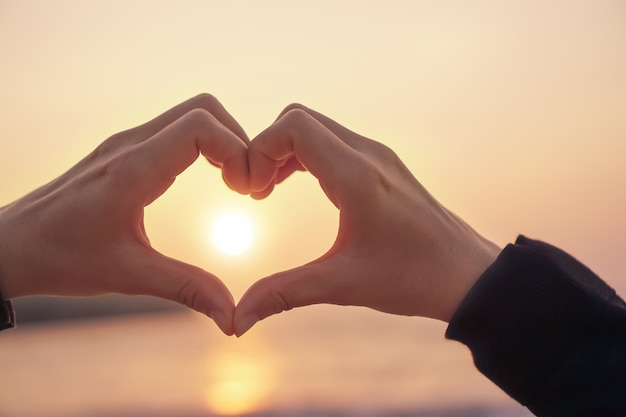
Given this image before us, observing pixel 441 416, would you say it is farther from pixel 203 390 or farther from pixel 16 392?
pixel 16 392

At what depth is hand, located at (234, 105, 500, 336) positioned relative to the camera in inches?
81.8

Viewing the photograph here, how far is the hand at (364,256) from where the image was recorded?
81.8 inches

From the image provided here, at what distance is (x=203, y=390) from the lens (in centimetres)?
1216

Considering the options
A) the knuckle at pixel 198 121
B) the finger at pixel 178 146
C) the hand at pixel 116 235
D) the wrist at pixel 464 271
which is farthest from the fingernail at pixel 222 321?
the wrist at pixel 464 271

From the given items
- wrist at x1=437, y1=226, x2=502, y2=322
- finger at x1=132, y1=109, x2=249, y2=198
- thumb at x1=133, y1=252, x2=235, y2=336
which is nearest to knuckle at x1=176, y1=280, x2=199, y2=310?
thumb at x1=133, y1=252, x2=235, y2=336

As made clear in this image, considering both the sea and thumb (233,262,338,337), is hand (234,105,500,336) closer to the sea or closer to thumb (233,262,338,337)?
thumb (233,262,338,337)

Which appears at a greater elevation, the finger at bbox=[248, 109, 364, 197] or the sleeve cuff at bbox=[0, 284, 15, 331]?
the finger at bbox=[248, 109, 364, 197]

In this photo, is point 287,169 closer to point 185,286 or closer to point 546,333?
point 185,286

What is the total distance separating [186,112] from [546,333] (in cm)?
156

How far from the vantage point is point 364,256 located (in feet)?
6.91

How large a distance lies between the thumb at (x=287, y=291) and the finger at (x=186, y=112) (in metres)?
0.66

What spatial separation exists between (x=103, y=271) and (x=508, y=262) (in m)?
1.38

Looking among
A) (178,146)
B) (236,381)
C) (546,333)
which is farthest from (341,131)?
(236,381)

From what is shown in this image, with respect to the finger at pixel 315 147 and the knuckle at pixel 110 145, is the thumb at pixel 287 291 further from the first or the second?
the knuckle at pixel 110 145
